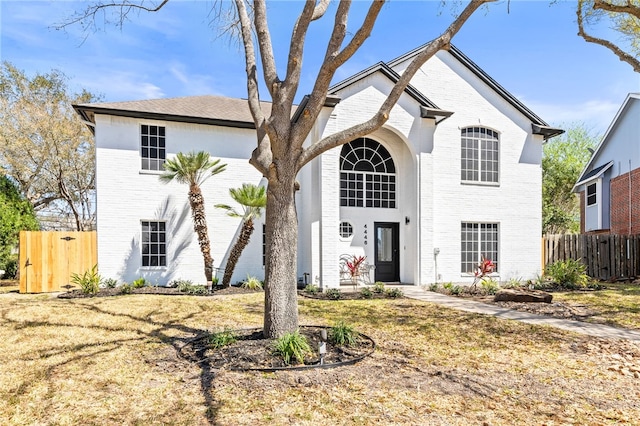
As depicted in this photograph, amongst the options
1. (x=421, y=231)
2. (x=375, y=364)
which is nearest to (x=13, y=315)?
(x=375, y=364)

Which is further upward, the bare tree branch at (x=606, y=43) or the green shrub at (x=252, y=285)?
the bare tree branch at (x=606, y=43)

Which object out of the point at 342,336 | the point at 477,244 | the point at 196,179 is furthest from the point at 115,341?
the point at 477,244

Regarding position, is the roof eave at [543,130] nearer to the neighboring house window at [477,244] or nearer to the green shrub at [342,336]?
the neighboring house window at [477,244]

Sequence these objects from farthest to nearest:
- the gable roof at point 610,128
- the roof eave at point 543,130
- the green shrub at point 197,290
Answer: the gable roof at point 610,128, the roof eave at point 543,130, the green shrub at point 197,290

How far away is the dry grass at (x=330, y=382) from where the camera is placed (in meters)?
3.86

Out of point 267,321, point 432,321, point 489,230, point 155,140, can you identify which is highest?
point 155,140

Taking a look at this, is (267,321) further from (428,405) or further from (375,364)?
(428,405)

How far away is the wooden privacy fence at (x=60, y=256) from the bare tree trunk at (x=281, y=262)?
9.53 m

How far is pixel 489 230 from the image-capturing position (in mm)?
15148

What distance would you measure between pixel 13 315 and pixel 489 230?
48.2 feet

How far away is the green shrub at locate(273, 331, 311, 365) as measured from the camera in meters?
5.16

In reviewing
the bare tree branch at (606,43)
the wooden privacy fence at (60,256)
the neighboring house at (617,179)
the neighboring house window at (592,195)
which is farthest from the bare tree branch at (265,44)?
the neighboring house window at (592,195)

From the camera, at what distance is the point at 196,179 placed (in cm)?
1305

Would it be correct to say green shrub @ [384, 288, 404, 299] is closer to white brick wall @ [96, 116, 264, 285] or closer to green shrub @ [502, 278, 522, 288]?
green shrub @ [502, 278, 522, 288]
